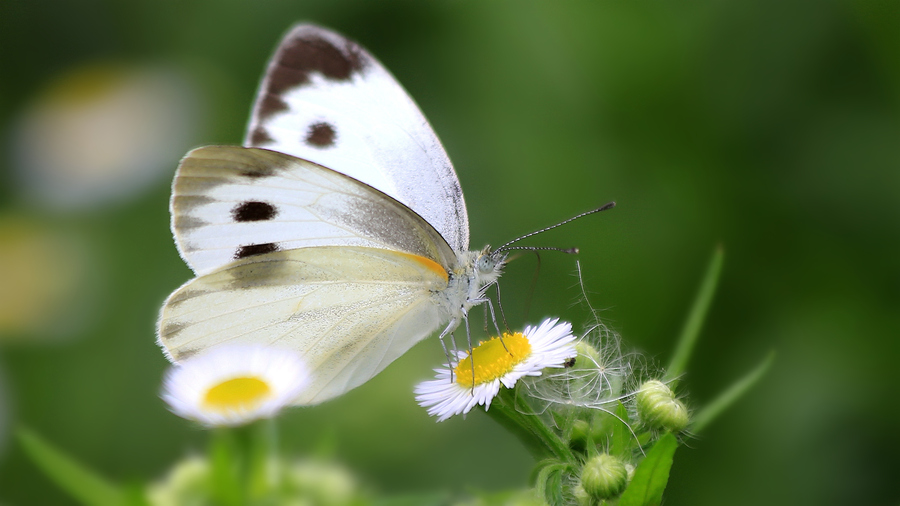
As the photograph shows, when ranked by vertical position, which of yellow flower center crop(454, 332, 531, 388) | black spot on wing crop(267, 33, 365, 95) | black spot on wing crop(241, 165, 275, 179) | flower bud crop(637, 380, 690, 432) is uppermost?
black spot on wing crop(267, 33, 365, 95)

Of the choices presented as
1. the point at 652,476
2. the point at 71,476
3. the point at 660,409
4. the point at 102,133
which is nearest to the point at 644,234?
the point at 660,409

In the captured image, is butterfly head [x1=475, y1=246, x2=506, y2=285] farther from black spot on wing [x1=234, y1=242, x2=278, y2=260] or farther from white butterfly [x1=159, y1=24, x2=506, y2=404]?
black spot on wing [x1=234, y1=242, x2=278, y2=260]

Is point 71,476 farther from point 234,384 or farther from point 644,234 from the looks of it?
point 644,234

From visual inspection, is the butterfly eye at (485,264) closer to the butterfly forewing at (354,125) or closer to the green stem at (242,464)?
the butterfly forewing at (354,125)

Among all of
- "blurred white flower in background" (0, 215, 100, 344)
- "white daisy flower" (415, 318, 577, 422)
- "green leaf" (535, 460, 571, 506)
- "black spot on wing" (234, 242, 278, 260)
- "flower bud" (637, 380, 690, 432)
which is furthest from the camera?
"blurred white flower in background" (0, 215, 100, 344)

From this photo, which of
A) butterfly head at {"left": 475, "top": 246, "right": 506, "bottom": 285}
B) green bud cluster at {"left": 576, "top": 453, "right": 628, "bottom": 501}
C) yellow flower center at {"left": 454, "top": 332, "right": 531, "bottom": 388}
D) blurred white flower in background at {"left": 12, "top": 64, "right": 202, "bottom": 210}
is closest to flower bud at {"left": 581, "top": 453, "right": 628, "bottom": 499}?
green bud cluster at {"left": 576, "top": 453, "right": 628, "bottom": 501}

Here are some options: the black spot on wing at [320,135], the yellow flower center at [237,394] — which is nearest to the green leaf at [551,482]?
the yellow flower center at [237,394]
